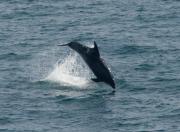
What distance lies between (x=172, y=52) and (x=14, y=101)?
1709 centimetres

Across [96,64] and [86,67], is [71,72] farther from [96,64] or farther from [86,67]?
[96,64]

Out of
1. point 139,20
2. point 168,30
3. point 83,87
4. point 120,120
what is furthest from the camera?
point 139,20

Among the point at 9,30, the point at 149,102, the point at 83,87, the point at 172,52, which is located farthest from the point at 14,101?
the point at 9,30

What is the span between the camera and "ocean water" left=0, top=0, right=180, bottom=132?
5144 cm

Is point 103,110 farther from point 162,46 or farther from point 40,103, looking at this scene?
point 162,46

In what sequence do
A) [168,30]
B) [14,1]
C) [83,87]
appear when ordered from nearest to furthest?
[83,87] < [168,30] < [14,1]

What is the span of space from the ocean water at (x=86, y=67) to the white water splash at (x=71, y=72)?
8 cm

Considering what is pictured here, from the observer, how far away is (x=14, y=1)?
89750 millimetres

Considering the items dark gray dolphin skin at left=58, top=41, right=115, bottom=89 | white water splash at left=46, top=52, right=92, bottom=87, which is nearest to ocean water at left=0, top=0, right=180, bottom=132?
white water splash at left=46, top=52, right=92, bottom=87

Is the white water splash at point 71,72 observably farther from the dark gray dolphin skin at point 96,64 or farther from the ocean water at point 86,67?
the dark gray dolphin skin at point 96,64

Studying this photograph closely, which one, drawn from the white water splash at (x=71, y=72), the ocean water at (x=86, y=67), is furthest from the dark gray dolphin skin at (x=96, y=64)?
the white water splash at (x=71, y=72)

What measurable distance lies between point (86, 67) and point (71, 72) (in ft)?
4.67

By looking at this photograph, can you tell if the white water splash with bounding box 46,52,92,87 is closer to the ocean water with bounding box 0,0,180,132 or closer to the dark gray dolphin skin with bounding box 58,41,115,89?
the ocean water with bounding box 0,0,180,132

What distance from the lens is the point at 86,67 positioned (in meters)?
63.3
